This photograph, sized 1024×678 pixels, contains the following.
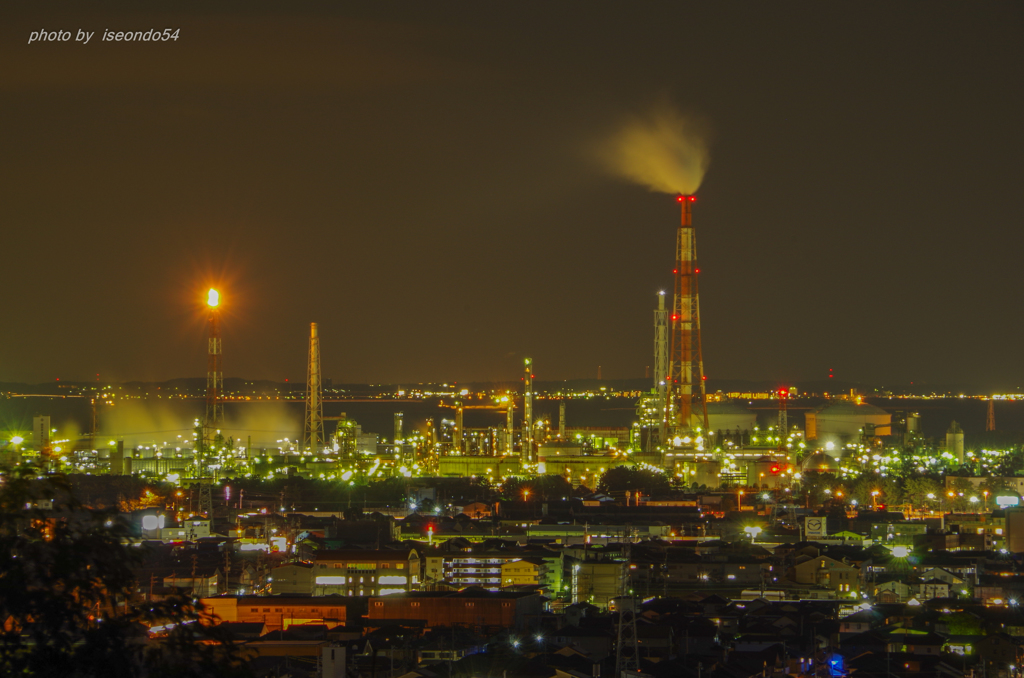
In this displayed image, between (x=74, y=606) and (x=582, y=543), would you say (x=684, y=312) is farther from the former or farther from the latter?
(x=74, y=606)

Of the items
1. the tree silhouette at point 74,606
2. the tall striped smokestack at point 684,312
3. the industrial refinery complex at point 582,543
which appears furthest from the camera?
the tall striped smokestack at point 684,312

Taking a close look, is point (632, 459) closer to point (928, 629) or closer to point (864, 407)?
point (864, 407)

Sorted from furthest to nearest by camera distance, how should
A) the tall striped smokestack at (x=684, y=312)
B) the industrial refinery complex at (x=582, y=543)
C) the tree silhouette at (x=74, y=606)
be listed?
1. the tall striped smokestack at (x=684, y=312)
2. the industrial refinery complex at (x=582, y=543)
3. the tree silhouette at (x=74, y=606)

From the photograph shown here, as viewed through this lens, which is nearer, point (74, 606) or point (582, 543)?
point (74, 606)

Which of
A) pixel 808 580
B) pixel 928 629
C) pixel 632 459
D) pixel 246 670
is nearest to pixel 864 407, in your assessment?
pixel 632 459

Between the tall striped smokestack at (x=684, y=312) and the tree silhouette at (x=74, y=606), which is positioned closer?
the tree silhouette at (x=74, y=606)

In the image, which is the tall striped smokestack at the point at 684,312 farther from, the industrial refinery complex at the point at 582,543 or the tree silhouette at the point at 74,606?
the tree silhouette at the point at 74,606

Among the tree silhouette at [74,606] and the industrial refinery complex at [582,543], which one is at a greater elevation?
the tree silhouette at [74,606]

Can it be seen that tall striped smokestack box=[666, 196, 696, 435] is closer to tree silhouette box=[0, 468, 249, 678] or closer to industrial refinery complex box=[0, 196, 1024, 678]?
industrial refinery complex box=[0, 196, 1024, 678]

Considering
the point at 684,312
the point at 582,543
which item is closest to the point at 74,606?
the point at 582,543

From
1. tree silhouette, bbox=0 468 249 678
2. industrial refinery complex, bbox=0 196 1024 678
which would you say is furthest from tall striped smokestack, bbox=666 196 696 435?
tree silhouette, bbox=0 468 249 678

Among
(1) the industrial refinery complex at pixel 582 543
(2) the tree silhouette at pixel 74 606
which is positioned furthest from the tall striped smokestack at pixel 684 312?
(2) the tree silhouette at pixel 74 606
